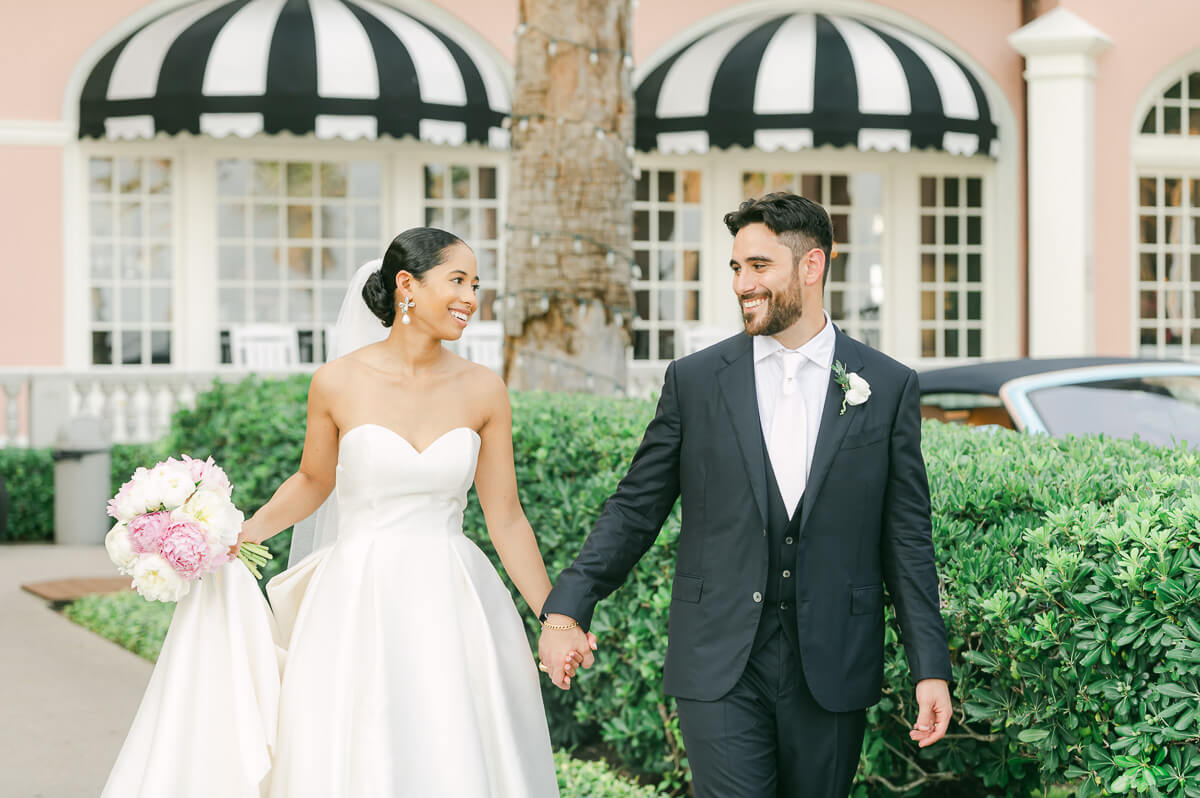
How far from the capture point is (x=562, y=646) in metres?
3.43

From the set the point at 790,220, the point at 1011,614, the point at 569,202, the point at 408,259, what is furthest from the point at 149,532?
the point at 569,202

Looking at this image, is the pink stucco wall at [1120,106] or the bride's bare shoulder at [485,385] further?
the pink stucco wall at [1120,106]

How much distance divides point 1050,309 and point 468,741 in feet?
43.5

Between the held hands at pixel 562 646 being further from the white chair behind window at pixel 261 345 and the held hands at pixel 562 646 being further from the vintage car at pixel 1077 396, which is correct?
the white chair behind window at pixel 261 345

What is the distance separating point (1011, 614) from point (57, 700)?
5.21m

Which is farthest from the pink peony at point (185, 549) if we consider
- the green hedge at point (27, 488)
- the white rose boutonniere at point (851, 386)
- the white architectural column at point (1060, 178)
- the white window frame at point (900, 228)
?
the white architectural column at point (1060, 178)

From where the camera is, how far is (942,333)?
54.0ft

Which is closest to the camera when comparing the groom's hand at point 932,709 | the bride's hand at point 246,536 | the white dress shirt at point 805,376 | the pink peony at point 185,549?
the groom's hand at point 932,709

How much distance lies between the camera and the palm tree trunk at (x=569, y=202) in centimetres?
782

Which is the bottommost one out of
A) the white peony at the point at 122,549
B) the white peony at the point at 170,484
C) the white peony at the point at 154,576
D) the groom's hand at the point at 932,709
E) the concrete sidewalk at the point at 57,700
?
the concrete sidewalk at the point at 57,700

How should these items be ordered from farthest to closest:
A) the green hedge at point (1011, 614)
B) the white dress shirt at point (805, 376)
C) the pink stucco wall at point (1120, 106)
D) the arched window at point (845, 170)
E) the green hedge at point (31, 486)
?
the pink stucco wall at point (1120, 106) < the arched window at point (845, 170) < the green hedge at point (31, 486) < the white dress shirt at point (805, 376) < the green hedge at point (1011, 614)

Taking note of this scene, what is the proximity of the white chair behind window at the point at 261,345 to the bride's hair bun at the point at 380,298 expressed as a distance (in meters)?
10.6

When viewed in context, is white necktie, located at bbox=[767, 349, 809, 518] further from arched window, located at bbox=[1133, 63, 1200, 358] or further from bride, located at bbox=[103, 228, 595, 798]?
arched window, located at bbox=[1133, 63, 1200, 358]

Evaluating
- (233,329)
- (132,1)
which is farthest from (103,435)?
(132,1)
